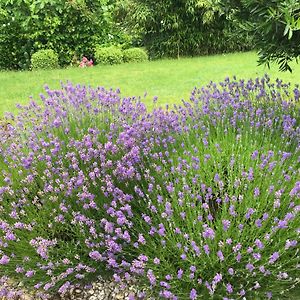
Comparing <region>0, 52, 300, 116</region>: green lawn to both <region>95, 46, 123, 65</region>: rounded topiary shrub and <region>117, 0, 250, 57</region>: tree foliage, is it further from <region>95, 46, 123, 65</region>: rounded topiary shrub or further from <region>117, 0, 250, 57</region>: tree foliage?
<region>117, 0, 250, 57</region>: tree foliage

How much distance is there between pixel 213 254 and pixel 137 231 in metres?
0.59

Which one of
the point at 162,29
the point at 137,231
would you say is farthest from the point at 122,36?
the point at 137,231

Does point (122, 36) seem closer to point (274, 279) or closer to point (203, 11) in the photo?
point (203, 11)

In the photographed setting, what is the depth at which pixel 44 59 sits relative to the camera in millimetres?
14031

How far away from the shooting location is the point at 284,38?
12.5 ft

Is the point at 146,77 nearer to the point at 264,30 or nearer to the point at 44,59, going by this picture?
the point at 44,59

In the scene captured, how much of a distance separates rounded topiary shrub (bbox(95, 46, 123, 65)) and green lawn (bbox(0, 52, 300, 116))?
104 centimetres

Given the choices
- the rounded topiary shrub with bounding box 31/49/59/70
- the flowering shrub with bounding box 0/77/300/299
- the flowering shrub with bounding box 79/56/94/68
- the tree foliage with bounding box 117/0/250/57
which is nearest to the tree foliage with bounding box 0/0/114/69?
the flowering shrub with bounding box 79/56/94/68

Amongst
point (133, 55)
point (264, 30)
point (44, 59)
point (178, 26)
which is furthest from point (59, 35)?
point (264, 30)

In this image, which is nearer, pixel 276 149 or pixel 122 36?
pixel 276 149

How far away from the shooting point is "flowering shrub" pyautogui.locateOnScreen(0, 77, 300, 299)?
8.16ft

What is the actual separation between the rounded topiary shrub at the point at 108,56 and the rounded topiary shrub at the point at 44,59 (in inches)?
56.8

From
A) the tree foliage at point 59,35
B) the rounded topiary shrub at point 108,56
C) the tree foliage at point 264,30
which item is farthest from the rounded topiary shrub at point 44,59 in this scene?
the tree foliage at point 264,30

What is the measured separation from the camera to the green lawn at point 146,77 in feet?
28.6
